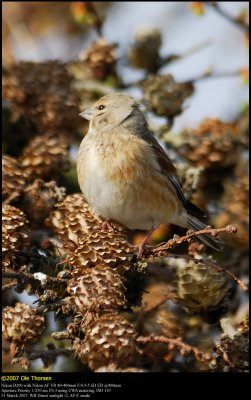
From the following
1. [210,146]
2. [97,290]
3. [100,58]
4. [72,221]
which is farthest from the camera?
[100,58]

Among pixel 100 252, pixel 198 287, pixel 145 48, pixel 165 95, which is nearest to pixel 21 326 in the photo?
pixel 100 252

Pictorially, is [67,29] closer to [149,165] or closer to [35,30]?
[35,30]

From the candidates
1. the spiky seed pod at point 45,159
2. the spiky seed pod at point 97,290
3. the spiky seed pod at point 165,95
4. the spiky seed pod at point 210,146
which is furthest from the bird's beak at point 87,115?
the spiky seed pod at point 97,290

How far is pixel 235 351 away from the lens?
8.89 feet

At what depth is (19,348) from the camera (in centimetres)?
244

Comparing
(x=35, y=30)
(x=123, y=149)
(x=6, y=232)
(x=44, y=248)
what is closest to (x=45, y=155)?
(x=123, y=149)

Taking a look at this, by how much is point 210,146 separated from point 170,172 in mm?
670

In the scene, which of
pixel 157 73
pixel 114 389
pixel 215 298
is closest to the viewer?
pixel 114 389

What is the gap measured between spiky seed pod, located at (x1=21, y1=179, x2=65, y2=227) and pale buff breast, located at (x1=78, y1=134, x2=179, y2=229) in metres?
0.36

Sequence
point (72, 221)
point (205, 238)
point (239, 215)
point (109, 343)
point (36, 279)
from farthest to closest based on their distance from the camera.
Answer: point (239, 215) < point (205, 238) < point (72, 221) < point (36, 279) < point (109, 343)

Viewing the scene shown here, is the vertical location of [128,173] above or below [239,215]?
above

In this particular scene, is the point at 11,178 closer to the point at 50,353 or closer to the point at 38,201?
the point at 38,201

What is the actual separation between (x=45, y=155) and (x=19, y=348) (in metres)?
1.47

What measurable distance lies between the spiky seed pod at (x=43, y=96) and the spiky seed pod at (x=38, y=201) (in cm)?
95
